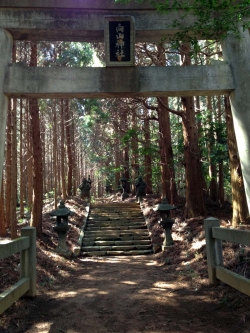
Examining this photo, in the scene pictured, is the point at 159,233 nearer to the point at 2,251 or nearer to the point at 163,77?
the point at 163,77

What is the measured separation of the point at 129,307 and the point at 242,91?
4339mm

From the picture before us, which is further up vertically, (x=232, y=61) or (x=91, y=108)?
(x=91, y=108)

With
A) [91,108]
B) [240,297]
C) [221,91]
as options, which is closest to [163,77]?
[221,91]

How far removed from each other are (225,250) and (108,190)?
88.7 feet

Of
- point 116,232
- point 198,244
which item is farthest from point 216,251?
point 116,232

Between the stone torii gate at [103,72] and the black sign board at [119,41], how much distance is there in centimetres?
14

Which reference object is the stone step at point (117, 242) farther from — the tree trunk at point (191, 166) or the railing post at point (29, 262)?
the railing post at point (29, 262)

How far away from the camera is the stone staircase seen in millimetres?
11328

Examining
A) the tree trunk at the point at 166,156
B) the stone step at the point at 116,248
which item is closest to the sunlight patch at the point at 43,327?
the stone step at the point at 116,248

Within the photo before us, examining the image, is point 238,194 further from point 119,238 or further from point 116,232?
point 116,232

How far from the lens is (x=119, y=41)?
19.3 feet

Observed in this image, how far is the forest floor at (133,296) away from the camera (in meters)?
4.21

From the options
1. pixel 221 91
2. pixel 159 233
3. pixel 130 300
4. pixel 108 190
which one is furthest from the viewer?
pixel 108 190

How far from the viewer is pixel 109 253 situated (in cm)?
1106
